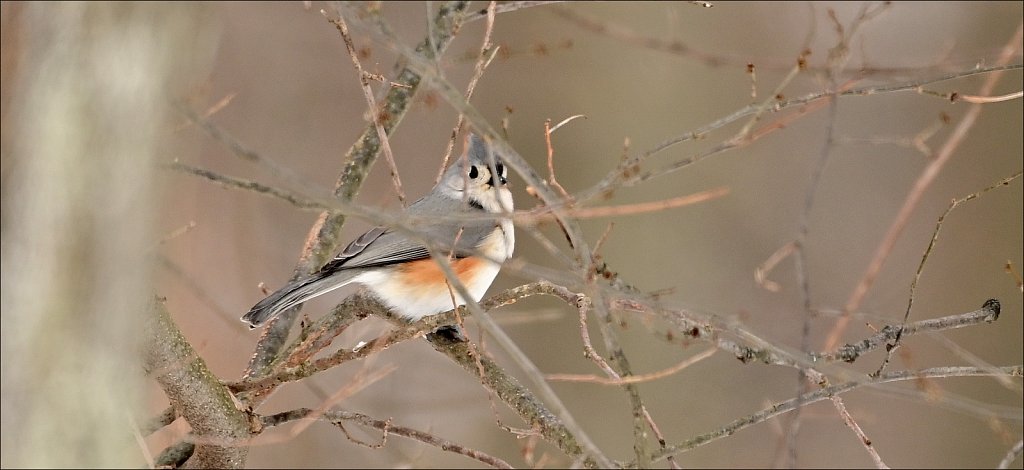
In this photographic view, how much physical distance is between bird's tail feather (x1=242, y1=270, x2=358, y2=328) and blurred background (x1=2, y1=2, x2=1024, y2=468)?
8.11 feet

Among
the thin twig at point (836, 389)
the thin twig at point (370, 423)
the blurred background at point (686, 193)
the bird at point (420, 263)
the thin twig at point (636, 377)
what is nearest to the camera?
the thin twig at point (636, 377)

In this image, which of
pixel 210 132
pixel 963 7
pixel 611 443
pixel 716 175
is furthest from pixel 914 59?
pixel 210 132

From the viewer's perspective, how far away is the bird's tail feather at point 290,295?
2730 mm

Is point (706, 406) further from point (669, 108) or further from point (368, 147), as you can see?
point (368, 147)

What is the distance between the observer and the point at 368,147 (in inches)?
118

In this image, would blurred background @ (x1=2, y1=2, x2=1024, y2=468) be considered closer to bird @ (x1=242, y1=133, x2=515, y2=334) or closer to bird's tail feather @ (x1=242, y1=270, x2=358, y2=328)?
bird @ (x1=242, y1=133, x2=515, y2=334)

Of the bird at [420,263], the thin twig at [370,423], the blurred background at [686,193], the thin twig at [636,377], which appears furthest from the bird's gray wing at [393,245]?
the blurred background at [686,193]

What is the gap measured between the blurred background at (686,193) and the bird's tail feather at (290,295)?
8.11 feet

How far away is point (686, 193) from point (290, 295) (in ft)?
11.6

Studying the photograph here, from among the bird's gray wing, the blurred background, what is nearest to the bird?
the bird's gray wing

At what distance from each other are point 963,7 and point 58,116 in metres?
5.90

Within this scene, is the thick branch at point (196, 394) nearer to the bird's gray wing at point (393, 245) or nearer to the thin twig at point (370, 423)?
the thin twig at point (370, 423)

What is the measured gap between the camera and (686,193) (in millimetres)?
5836

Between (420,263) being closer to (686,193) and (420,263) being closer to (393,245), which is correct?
(393,245)
